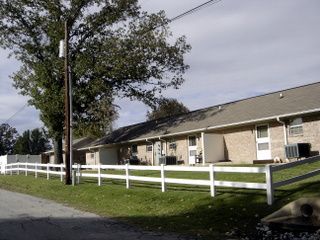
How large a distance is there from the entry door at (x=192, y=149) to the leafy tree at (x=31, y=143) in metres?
80.6

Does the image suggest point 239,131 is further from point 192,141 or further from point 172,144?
point 172,144

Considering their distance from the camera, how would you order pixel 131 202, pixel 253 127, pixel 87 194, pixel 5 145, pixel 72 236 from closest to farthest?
pixel 72 236
pixel 131 202
pixel 87 194
pixel 253 127
pixel 5 145

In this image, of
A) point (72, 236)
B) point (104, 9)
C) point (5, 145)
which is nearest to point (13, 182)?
point (104, 9)

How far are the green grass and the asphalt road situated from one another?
67 cm

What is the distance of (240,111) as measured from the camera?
30.6 m

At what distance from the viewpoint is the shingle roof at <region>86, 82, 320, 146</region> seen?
86.0 feet

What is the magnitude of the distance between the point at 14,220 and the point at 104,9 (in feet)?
86.2

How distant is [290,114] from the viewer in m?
25.0

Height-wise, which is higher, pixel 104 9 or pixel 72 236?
pixel 104 9

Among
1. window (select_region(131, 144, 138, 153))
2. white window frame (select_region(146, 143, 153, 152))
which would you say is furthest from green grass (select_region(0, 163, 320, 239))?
window (select_region(131, 144, 138, 153))

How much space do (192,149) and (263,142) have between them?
637cm

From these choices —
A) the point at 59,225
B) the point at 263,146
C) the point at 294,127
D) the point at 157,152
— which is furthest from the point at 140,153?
the point at 59,225

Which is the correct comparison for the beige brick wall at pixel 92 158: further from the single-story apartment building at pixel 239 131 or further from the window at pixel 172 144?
the window at pixel 172 144

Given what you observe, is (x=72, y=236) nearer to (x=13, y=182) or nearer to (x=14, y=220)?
(x=14, y=220)
